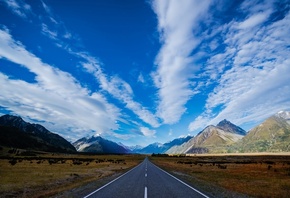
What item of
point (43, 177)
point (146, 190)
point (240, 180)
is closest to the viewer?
point (146, 190)

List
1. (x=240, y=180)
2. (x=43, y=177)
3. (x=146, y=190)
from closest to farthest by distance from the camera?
1. (x=146, y=190)
2. (x=240, y=180)
3. (x=43, y=177)

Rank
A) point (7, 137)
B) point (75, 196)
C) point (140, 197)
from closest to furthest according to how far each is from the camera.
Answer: point (140, 197) → point (75, 196) → point (7, 137)

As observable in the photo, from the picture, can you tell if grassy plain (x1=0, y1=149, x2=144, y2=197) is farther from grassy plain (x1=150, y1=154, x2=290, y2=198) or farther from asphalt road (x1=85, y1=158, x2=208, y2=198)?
grassy plain (x1=150, y1=154, x2=290, y2=198)

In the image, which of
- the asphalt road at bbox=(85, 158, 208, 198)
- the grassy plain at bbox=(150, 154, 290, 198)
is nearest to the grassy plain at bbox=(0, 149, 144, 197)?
the asphalt road at bbox=(85, 158, 208, 198)

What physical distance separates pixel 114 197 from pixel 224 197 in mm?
6828

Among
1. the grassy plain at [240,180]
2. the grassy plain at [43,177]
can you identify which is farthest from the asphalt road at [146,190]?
the grassy plain at [43,177]

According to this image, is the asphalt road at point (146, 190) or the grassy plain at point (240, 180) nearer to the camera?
the asphalt road at point (146, 190)

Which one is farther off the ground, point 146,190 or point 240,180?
point 240,180

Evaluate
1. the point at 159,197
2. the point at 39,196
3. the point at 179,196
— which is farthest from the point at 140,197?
the point at 39,196

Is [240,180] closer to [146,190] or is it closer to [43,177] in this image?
[146,190]

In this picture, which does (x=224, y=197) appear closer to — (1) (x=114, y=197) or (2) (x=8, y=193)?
(1) (x=114, y=197)

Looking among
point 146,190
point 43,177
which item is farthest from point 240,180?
point 43,177

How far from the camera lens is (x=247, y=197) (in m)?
15.1

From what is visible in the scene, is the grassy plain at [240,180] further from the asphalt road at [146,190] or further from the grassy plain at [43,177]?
the grassy plain at [43,177]
